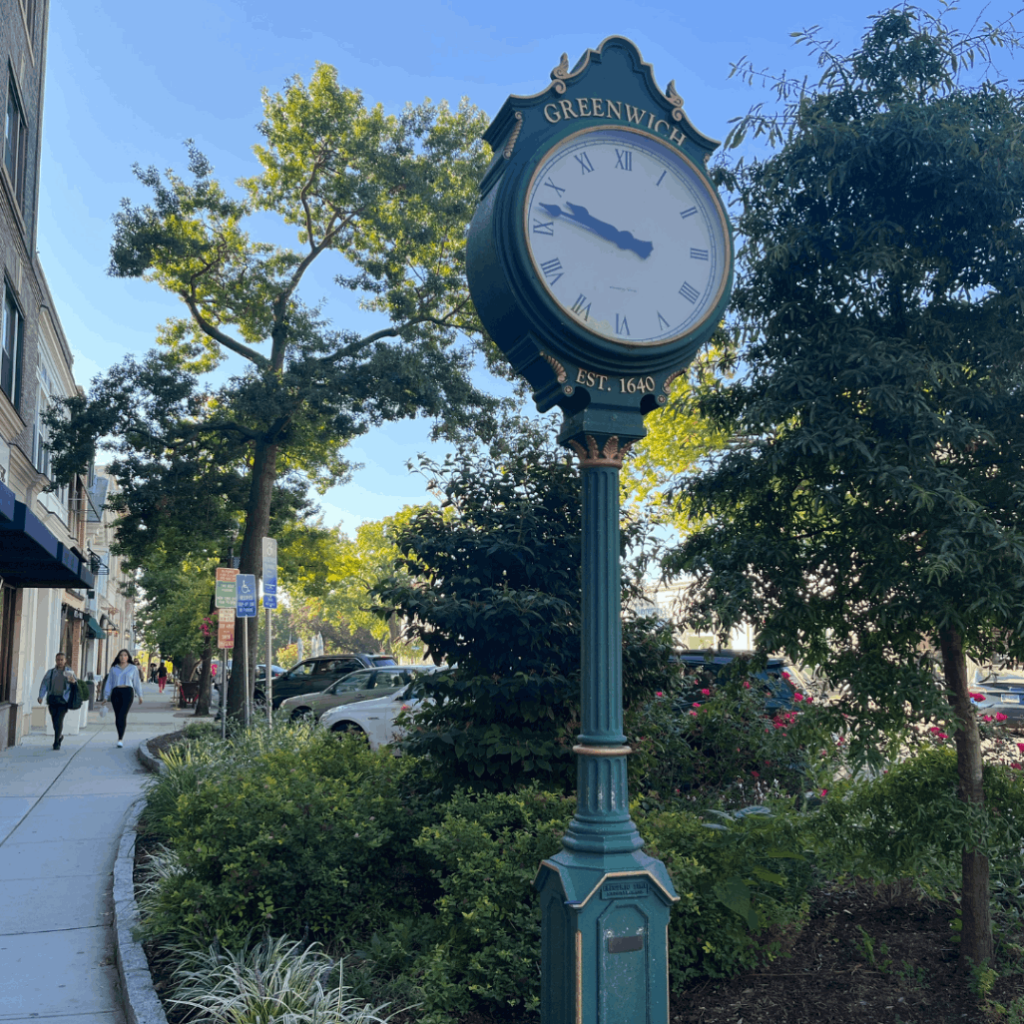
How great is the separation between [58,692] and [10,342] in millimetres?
6768

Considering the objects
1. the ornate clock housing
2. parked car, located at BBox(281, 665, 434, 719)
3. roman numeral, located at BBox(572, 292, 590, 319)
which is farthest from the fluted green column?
parked car, located at BBox(281, 665, 434, 719)

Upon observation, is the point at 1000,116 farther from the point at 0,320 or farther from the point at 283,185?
the point at 283,185

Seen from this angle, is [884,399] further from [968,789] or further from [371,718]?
[371,718]

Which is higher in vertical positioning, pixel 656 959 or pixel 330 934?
pixel 656 959

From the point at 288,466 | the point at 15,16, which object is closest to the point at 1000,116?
the point at 15,16

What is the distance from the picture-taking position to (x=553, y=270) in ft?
11.4

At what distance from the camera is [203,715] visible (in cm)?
2856

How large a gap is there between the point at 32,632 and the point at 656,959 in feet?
72.5

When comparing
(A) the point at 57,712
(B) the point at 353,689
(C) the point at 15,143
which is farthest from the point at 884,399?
(C) the point at 15,143

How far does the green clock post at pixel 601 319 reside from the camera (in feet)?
10.7

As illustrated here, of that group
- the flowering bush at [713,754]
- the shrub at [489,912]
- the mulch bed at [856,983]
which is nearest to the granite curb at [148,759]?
the flowering bush at [713,754]

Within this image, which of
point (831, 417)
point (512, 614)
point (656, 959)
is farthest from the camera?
point (512, 614)

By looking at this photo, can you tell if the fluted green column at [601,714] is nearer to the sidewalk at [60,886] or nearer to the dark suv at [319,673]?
the sidewalk at [60,886]

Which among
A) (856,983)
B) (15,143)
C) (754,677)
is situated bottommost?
(856,983)
